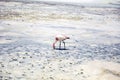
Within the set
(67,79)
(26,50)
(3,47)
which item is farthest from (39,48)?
(67,79)

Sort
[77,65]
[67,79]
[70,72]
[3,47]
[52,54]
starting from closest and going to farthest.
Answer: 1. [67,79]
2. [70,72]
3. [77,65]
4. [52,54]
5. [3,47]

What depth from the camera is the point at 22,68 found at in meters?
9.50

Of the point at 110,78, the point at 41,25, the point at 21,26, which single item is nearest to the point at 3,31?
the point at 21,26

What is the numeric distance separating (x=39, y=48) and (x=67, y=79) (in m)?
3.86

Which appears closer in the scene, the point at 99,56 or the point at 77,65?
→ the point at 77,65

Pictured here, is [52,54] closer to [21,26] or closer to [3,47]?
[3,47]

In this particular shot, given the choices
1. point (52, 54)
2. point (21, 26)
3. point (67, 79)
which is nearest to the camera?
point (67, 79)

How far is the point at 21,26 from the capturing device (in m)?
17.7

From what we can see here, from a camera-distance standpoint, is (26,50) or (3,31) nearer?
(26,50)

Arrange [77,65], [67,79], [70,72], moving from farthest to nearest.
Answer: [77,65]
[70,72]
[67,79]

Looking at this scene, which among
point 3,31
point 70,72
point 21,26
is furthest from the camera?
point 21,26

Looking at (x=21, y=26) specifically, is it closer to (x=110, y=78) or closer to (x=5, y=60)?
(x=5, y=60)

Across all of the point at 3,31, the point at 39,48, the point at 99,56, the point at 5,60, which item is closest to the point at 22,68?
the point at 5,60

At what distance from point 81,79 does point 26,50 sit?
12.9 ft
